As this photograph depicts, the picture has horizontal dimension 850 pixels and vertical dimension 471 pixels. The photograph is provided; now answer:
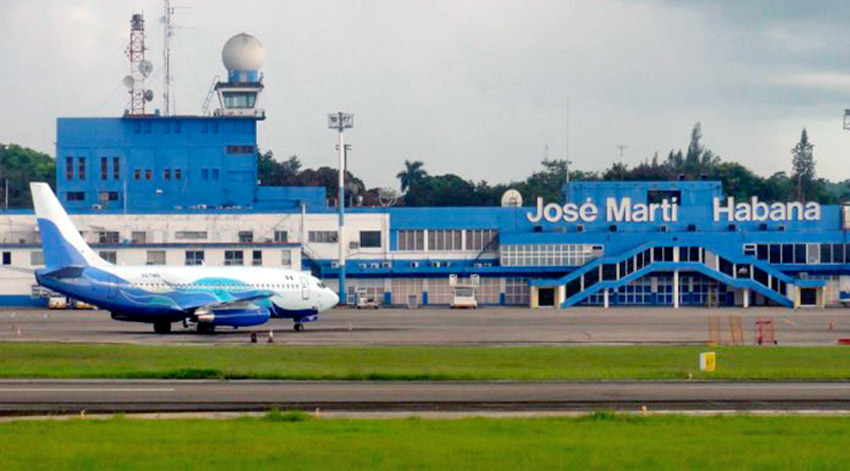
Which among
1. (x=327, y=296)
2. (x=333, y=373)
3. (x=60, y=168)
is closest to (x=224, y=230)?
(x=60, y=168)

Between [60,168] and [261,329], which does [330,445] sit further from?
[60,168]

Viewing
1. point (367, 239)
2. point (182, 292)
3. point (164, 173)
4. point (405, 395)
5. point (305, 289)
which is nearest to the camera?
point (405, 395)

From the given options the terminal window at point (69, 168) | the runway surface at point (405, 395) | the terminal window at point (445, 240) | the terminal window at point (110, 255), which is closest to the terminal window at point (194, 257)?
the terminal window at point (110, 255)

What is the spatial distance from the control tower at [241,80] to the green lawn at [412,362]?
259 ft

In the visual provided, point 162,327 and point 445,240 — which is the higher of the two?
point 445,240

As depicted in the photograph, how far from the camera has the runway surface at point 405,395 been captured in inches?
1479

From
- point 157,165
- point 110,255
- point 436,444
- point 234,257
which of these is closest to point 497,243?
point 234,257

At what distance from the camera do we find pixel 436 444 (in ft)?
95.3

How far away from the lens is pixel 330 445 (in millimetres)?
28844

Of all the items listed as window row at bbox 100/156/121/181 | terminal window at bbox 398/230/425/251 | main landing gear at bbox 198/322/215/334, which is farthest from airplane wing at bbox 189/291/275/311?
window row at bbox 100/156/121/181

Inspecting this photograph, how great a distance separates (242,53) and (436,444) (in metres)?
118

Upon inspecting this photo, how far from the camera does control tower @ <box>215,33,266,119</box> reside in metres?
143

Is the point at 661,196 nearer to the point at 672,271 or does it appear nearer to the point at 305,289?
the point at 672,271

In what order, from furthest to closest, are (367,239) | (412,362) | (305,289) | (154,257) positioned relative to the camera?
(367,239)
(154,257)
(305,289)
(412,362)
